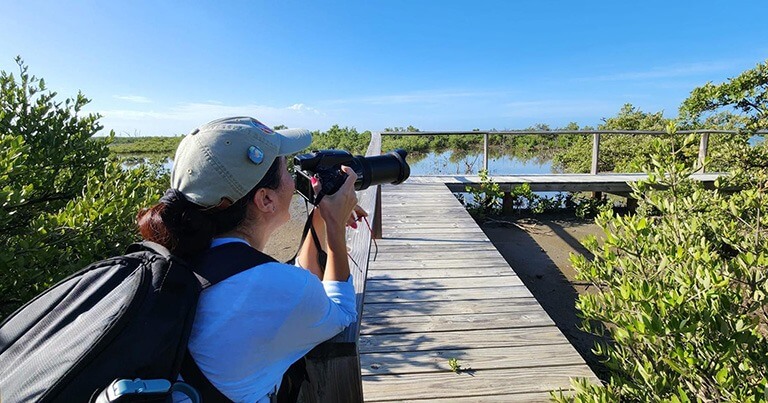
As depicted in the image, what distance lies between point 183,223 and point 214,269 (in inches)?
6.4

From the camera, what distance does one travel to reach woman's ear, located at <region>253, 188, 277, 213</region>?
3.37 ft

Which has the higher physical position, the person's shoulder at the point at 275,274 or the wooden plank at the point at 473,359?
the person's shoulder at the point at 275,274

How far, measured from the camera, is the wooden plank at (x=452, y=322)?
8.47ft

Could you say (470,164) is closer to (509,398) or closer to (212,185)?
(509,398)

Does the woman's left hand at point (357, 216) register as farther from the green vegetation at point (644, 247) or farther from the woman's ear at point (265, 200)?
the green vegetation at point (644, 247)

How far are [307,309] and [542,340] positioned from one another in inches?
78.2

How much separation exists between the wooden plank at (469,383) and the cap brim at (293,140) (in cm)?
135

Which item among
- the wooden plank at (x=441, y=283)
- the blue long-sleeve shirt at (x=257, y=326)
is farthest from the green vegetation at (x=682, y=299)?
the wooden plank at (x=441, y=283)

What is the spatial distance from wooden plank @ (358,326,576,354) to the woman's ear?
5.12ft

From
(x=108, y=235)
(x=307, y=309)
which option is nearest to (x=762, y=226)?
(x=307, y=309)

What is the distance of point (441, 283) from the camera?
3.24 m

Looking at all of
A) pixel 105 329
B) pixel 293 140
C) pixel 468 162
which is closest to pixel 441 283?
pixel 293 140

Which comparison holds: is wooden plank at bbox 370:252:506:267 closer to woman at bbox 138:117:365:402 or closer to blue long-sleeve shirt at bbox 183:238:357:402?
woman at bbox 138:117:365:402

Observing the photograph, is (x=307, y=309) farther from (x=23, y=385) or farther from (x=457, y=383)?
(x=457, y=383)
